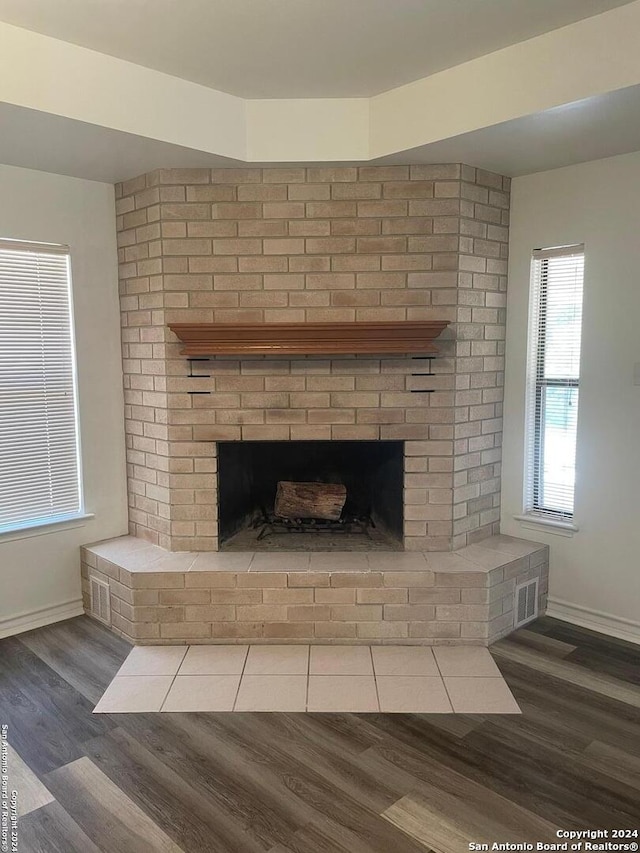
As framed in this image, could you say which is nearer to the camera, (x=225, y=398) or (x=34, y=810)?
(x=34, y=810)

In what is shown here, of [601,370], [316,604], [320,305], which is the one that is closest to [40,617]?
[316,604]

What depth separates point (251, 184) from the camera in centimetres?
310

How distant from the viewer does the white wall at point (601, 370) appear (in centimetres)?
300

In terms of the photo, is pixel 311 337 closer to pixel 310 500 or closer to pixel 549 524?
pixel 310 500

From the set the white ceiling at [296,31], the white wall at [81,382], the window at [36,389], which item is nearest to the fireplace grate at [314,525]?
the white wall at [81,382]

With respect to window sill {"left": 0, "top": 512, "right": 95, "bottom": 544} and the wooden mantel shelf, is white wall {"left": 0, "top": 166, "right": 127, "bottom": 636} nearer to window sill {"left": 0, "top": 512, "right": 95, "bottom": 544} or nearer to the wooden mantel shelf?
window sill {"left": 0, "top": 512, "right": 95, "bottom": 544}

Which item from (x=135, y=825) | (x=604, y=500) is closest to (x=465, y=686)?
(x=604, y=500)

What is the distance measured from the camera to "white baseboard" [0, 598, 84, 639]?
3219mm

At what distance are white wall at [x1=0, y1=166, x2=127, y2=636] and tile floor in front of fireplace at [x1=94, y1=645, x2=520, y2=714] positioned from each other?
0.75 metres

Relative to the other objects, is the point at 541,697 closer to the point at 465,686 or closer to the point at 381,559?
the point at 465,686

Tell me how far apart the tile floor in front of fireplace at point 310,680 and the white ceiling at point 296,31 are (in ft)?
8.75

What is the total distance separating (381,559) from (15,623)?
1991mm

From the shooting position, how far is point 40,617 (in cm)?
332

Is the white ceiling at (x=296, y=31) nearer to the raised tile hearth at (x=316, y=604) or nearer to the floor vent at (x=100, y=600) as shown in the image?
the raised tile hearth at (x=316, y=604)
